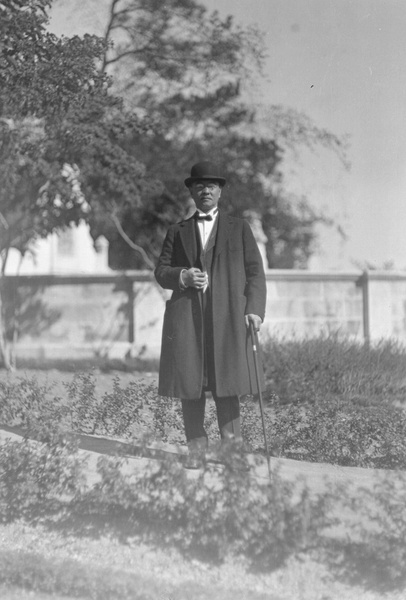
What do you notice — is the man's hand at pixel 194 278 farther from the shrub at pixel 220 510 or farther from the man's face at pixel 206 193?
the shrub at pixel 220 510

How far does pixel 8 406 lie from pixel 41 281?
6.64m

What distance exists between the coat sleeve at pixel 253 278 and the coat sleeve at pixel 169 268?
1.15ft

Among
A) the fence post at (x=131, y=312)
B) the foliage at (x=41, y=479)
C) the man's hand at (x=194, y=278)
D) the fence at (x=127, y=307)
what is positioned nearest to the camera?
the foliage at (x=41, y=479)

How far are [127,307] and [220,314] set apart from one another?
304 inches

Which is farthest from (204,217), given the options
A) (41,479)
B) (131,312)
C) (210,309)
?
(131,312)

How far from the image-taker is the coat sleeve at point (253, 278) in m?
3.95

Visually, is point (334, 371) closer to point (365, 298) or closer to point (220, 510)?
point (220, 510)

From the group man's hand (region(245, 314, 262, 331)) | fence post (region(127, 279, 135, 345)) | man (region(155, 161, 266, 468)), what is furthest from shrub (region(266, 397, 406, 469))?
fence post (region(127, 279, 135, 345))

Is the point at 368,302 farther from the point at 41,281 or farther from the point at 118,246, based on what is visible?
the point at 118,246

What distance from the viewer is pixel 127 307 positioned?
11.6 meters

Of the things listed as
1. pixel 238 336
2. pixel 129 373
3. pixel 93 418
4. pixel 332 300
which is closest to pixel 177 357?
pixel 238 336

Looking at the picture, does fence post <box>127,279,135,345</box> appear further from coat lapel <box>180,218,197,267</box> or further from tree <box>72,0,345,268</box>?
coat lapel <box>180,218,197,267</box>

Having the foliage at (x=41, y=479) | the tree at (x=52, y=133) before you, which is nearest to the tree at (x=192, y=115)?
the tree at (x=52, y=133)

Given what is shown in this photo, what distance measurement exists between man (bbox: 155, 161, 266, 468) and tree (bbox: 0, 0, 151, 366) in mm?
2312
